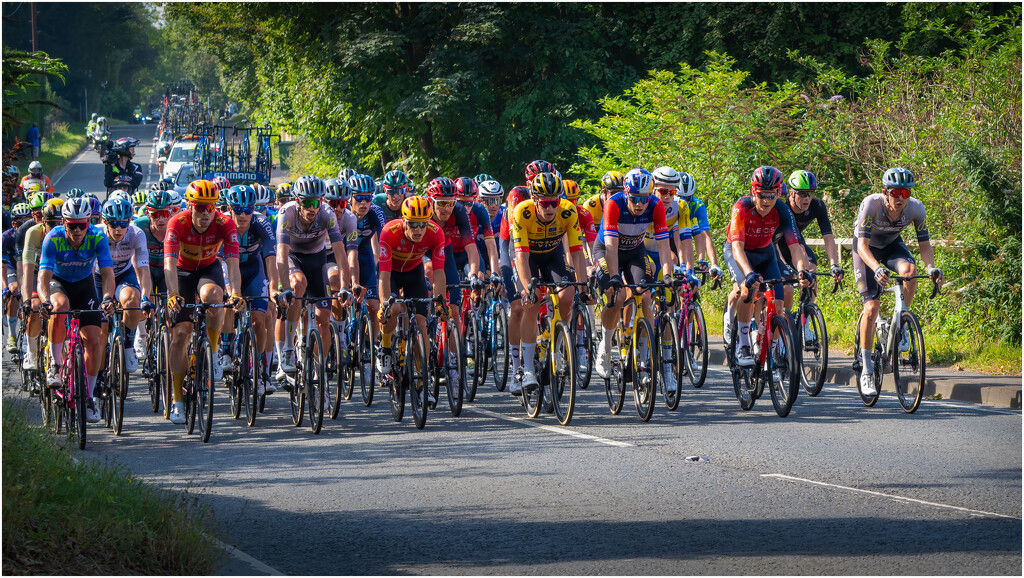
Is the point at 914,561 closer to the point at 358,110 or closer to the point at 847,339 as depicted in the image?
the point at 847,339

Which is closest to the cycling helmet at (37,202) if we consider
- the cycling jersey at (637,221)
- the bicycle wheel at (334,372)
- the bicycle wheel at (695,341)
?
the bicycle wheel at (334,372)

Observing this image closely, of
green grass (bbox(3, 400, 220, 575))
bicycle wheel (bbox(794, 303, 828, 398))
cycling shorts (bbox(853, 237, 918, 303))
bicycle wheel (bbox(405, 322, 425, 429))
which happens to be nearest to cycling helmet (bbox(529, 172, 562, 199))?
bicycle wheel (bbox(405, 322, 425, 429))

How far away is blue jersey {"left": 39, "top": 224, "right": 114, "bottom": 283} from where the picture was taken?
10312 mm

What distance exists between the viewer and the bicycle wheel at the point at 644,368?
404 inches

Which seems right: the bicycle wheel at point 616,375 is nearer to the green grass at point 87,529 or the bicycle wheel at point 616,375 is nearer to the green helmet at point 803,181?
the green helmet at point 803,181

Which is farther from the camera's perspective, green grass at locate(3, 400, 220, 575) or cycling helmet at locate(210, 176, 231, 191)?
cycling helmet at locate(210, 176, 231, 191)

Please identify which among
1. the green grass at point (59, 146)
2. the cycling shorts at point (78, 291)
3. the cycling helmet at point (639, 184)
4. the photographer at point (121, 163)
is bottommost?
the cycling shorts at point (78, 291)

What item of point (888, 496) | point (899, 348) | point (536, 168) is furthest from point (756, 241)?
point (888, 496)

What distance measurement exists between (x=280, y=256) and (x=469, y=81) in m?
18.6

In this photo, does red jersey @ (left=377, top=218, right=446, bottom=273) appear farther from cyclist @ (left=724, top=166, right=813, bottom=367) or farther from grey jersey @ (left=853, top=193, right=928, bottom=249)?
grey jersey @ (left=853, top=193, right=928, bottom=249)

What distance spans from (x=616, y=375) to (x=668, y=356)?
0.47 metres

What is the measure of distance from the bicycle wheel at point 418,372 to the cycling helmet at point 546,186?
1554mm

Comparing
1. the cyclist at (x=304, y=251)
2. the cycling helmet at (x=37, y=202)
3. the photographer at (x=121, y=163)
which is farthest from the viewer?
the photographer at (x=121, y=163)

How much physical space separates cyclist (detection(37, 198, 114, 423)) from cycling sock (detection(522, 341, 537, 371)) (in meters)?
3.29
